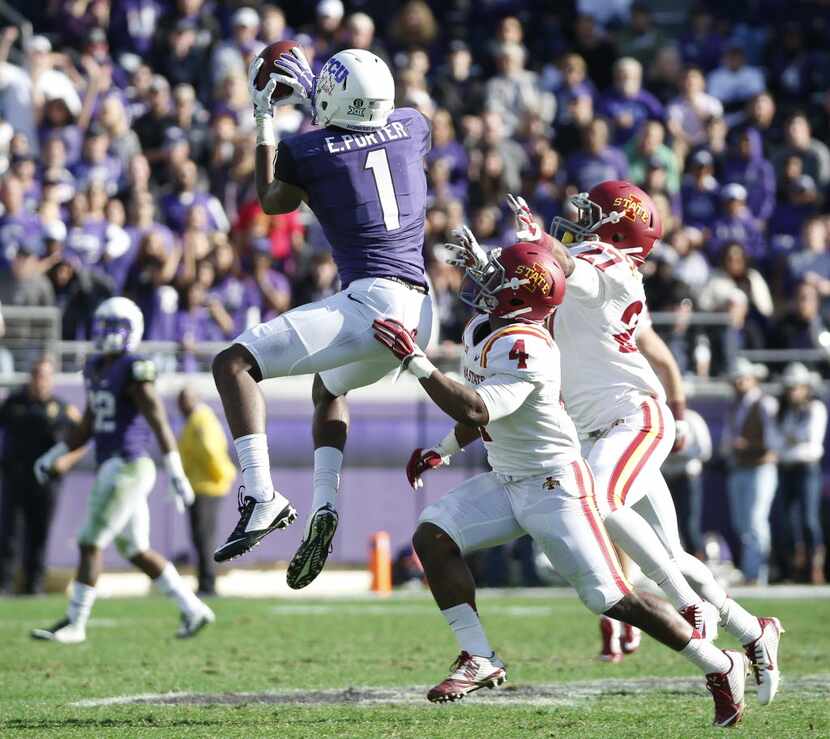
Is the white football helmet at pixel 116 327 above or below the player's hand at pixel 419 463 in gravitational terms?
above

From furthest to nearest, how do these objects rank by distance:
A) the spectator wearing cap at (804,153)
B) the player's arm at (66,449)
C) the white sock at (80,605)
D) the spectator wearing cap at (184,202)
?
the spectator wearing cap at (804,153)
the spectator wearing cap at (184,202)
the player's arm at (66,449)
the white sock at (80,605)

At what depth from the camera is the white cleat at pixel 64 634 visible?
9.73m

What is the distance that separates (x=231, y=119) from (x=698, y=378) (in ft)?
16.6

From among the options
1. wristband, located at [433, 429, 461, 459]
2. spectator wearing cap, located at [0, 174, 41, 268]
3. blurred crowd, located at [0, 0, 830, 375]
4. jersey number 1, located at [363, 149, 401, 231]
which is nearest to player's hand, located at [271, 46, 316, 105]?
jersey number 1, located at [363, 149, 401, 231]

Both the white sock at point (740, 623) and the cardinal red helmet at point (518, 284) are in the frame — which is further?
the white sock at point (740, 623)

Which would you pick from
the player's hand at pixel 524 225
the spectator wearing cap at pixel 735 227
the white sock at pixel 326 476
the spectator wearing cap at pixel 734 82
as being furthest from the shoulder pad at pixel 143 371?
the spectator wearing cap at pixel 734 82

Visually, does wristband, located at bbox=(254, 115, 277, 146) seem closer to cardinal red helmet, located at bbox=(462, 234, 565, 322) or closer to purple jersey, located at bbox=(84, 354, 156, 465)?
cardinal red helmet, located at bbox=(462, 234, 565, 322)

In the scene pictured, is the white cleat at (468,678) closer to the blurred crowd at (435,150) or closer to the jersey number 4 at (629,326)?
the jersey number 4 at (629,326)

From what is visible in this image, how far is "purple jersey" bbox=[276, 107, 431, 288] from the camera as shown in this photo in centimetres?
643

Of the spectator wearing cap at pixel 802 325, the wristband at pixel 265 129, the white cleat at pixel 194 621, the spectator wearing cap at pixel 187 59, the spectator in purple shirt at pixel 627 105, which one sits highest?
the spectator wearing cap at pixel 187 59

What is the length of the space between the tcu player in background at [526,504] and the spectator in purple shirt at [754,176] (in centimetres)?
1082

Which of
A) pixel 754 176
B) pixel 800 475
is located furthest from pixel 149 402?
pixel 754 176

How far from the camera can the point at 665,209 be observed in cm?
1579

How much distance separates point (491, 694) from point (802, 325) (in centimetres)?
891
